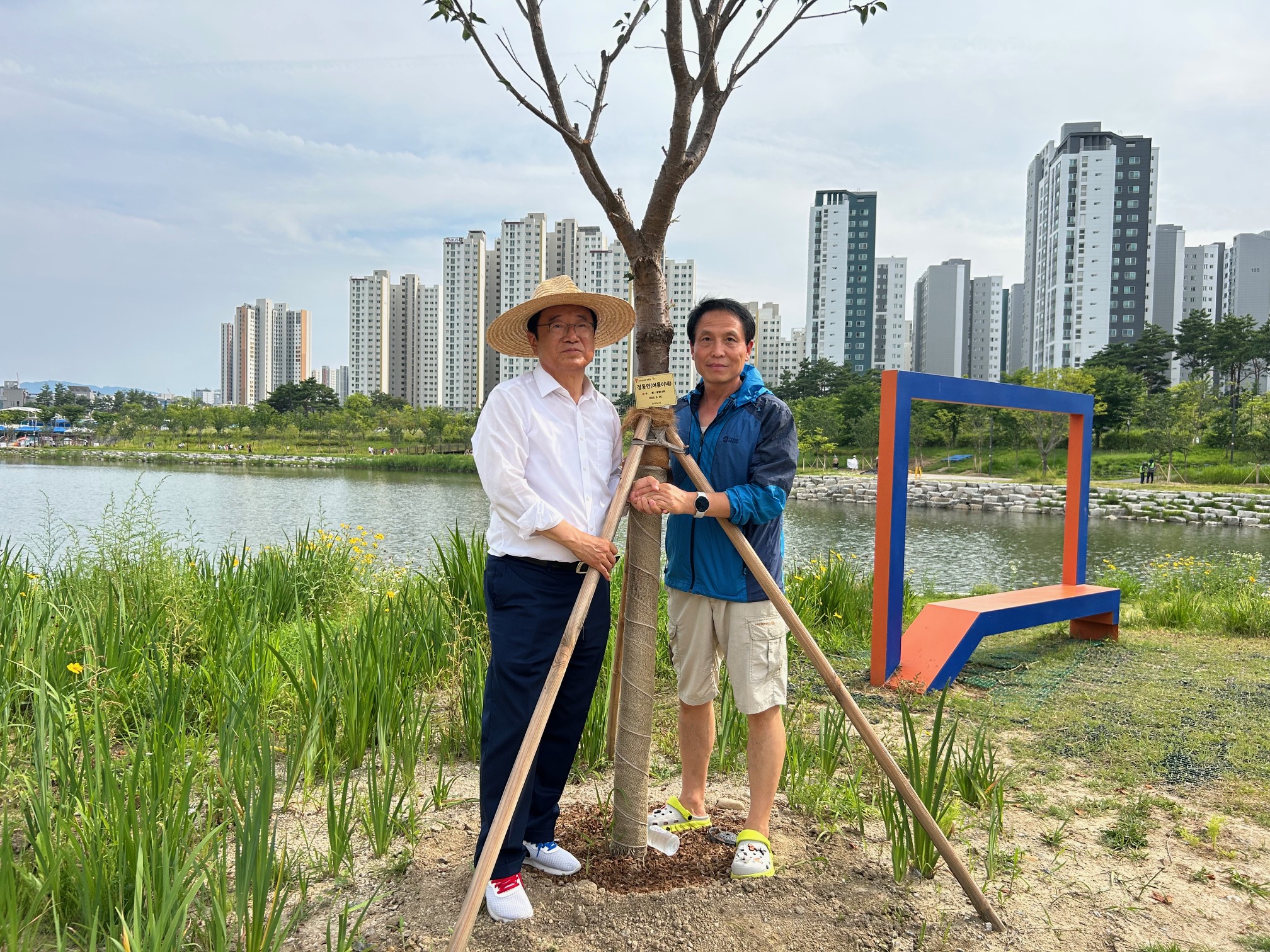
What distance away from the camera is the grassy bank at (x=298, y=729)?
5.48ft

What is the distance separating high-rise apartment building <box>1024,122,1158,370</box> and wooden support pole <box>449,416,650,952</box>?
7263cm

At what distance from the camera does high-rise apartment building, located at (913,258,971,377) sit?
9194cm

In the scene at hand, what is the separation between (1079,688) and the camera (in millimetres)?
4344

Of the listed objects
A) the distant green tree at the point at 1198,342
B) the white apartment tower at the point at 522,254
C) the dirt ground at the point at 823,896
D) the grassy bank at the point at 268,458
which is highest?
the white apartment tower at the point at 522,254

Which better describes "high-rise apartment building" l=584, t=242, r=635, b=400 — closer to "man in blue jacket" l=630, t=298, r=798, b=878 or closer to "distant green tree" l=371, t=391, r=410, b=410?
"distant green tree" l=371, t=391, r=410, b=410

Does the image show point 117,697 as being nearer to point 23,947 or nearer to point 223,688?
point 223,688

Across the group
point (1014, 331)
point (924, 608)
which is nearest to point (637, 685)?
point (924, 608)

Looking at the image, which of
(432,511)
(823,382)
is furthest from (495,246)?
(432,511)

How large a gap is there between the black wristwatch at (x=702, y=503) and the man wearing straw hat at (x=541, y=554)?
0.25 m

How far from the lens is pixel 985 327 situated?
9850cm

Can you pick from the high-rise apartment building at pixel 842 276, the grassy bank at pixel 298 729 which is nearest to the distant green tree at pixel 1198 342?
the high-rise apartment building at pixel 842 276

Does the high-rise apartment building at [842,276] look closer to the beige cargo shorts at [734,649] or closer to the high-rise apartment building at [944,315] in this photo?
the high-rise apartment building at [944,315]

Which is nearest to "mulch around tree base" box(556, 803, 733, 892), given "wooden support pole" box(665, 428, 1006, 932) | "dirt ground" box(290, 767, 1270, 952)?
"dirt ground" box(290, 767, 1270, 952)

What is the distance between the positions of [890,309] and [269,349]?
3449 inches
